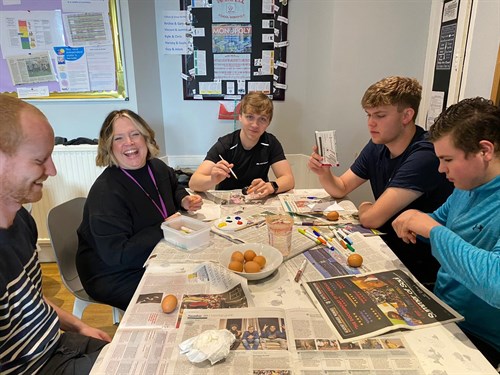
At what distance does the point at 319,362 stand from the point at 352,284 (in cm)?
34

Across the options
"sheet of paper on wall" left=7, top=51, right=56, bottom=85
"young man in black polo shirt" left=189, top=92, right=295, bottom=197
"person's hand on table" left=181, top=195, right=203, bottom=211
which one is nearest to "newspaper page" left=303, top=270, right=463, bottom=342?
"person's hand on table" left=181, top=195, right=203, bottom=211

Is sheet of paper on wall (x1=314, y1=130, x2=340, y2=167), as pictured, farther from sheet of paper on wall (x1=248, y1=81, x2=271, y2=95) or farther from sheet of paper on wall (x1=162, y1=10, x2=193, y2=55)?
sheet of paper on wall (x1=162, y1=10, x2=193, y2=55)

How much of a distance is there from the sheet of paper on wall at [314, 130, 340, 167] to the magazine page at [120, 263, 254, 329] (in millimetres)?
939

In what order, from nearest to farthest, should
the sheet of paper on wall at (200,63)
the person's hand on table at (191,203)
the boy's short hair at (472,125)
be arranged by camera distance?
the boy's short hair at (472,125), the person's hand on table at (191,203), the sheet of paper on wall at (200,63)

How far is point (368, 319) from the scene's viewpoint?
→ 973mm

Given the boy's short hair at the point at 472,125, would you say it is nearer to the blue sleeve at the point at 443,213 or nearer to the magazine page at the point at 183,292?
the blue sleeve at the point at 443,213

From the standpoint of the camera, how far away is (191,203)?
5.82 ft

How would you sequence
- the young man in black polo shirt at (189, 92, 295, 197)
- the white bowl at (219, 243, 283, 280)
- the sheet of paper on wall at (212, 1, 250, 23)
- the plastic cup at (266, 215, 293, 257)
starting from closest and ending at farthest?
the white bowl at (219, 243, 283, 280)
the plastic cup at (266, 215, 293, 257)
the young man in black polo shirt at (189, 92, 295, 197)
the sheet of paper on wall at (212, 1, 250, 23)

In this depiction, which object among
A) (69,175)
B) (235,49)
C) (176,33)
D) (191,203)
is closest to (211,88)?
(235,49)

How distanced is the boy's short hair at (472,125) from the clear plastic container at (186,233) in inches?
35.1

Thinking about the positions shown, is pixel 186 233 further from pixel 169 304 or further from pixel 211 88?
pixel 211 88

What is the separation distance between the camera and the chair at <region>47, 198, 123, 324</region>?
1.60 metres

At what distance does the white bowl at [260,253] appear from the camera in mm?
1158

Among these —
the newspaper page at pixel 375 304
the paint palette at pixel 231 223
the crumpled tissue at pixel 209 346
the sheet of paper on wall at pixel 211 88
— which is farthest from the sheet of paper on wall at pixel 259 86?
the crumpled tissue at pixel 209 346
